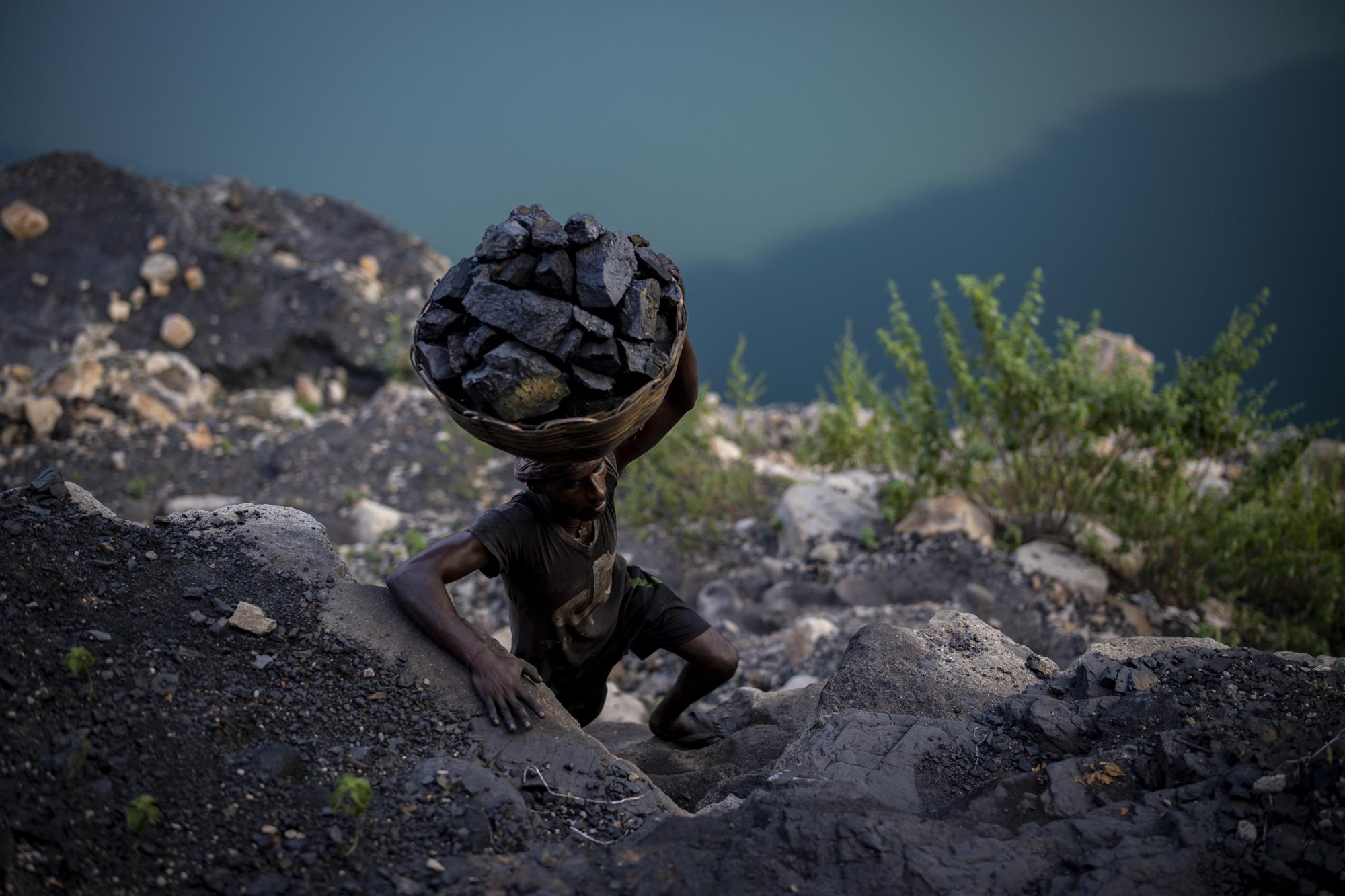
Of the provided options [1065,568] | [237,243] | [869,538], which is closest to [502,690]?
[869,538]

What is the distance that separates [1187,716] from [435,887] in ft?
6.23

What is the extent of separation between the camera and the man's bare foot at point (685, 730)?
379 cm

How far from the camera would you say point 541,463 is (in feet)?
9.17

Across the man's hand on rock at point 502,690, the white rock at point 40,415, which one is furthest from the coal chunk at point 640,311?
the white rock at point 40,415

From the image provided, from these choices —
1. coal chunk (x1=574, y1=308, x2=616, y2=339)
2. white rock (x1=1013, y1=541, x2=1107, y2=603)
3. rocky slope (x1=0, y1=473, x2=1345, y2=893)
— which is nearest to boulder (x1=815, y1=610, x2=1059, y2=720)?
rocky slope (x1=0, y1=473, x2=1345, y2=893)

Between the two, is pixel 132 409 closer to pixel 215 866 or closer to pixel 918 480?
pixel 918 480

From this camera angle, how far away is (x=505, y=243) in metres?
2.54

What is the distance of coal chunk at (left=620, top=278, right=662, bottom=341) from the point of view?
250 centimetres

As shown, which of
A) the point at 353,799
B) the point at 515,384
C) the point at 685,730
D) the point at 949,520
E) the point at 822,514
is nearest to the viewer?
the point at 353,799

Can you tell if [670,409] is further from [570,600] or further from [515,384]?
[515,384]

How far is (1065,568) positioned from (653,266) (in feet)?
13.2

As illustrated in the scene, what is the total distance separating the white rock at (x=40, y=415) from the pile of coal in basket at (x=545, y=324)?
7456mm

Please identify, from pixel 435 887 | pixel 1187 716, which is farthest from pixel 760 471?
pixel 435 887

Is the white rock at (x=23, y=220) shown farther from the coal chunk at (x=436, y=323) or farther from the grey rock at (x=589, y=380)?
the grey rock at (x=589, y=380)
